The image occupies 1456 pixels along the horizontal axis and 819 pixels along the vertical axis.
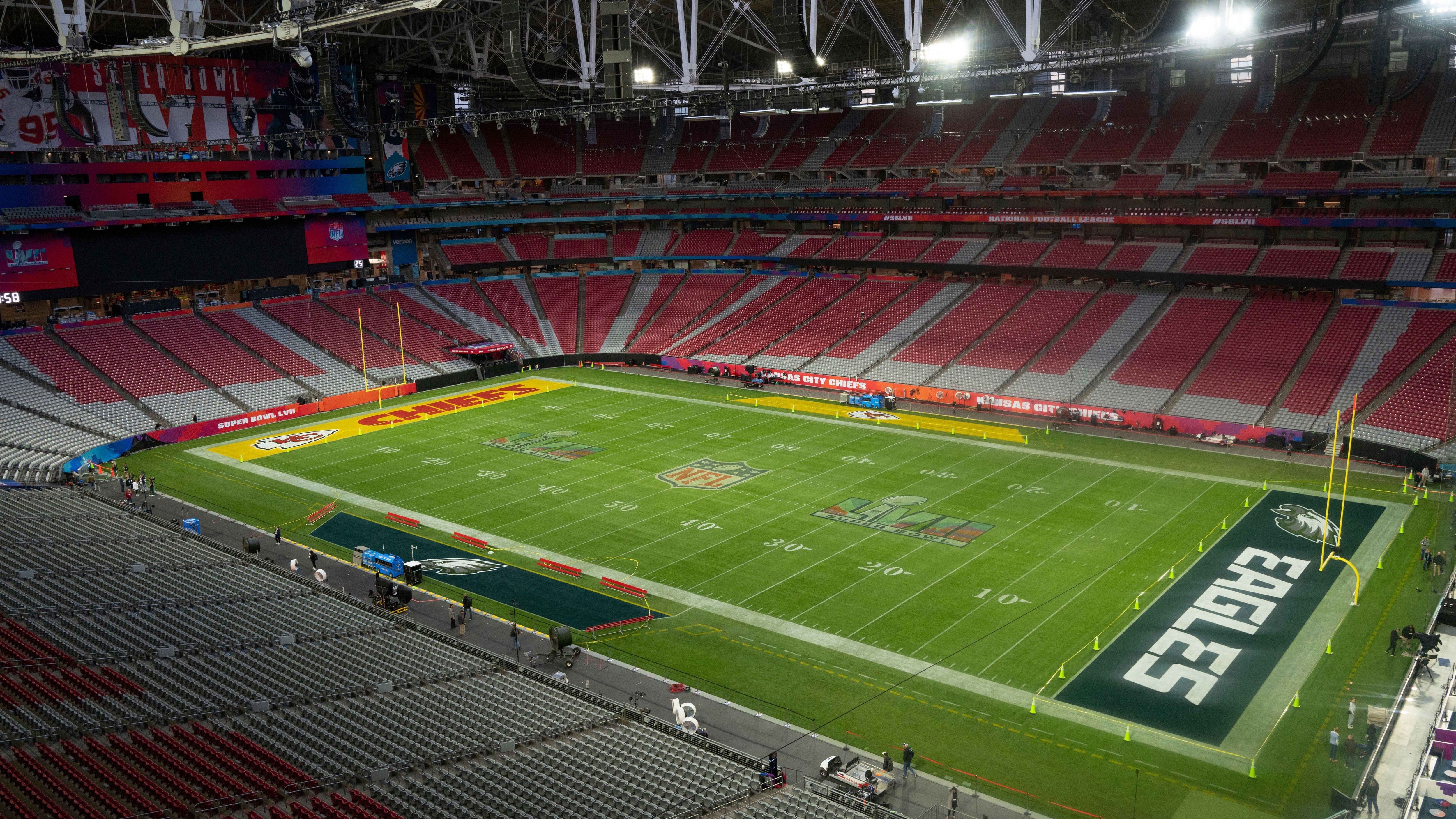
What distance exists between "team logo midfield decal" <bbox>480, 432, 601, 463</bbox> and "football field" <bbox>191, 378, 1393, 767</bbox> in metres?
0.15

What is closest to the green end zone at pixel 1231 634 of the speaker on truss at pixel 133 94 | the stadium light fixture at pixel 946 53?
the stadium light fixture at pixel 946 53

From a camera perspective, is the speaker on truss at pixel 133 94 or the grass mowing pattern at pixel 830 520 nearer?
the grass mowing pattern at pixel 830 520

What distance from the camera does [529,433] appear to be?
156 ft

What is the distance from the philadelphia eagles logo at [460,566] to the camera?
30953 mm

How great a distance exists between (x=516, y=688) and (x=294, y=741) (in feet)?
15.9

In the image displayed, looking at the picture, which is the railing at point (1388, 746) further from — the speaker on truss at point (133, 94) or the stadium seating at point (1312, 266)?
the speaker on truss at point (133, 94)

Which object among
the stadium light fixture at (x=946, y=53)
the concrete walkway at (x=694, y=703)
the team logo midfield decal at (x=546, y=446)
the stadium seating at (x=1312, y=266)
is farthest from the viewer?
the stadium seating at (x=1312, y=266)

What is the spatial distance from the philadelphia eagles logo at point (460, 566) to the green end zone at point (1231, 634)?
57.3ft

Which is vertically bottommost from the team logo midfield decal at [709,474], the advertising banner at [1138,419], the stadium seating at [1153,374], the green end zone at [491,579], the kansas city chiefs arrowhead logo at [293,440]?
the green end zone at [491,579]

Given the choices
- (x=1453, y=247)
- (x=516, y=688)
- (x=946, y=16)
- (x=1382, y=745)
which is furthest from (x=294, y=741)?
(x=1453, y=247)

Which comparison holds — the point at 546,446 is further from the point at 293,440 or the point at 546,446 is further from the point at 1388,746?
the point at 1388,746

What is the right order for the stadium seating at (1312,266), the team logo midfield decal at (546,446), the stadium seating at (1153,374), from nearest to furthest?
the team logo midfield decal at (546,446) → the stadium seating at (1153,374) → the stadium seating at (1312,266)

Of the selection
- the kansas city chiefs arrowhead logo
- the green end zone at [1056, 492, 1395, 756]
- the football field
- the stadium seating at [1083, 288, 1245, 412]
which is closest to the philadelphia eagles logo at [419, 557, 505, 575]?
A: the football field

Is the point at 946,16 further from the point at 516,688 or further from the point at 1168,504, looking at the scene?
the point at 516,688
